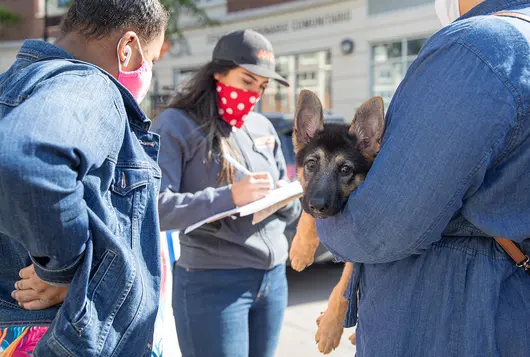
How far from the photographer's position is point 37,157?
1.46 m

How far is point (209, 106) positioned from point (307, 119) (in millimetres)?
1288

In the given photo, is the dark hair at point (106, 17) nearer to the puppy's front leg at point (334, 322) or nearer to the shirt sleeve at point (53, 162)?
the shirt sleeve at point (53, 162)

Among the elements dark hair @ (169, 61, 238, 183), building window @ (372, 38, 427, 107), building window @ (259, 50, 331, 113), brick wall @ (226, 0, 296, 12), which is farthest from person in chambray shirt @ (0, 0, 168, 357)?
brick wall @ (226, 0, 296, 12)

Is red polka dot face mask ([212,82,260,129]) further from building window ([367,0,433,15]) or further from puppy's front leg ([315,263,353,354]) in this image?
building window ([367,0,433,15])

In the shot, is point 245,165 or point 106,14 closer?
point 106,14

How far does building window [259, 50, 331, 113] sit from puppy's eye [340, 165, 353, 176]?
61.1ft

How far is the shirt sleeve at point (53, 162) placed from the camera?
1.46 metres

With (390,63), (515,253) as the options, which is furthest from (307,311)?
(390,63)

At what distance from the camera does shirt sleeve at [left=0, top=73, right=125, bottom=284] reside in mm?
1455

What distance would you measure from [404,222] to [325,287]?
22.6 feet

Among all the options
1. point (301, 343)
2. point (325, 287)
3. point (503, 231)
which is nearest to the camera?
point (503, 231)

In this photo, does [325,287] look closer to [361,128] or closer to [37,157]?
[361,128]

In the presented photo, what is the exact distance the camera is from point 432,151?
1.66 metres

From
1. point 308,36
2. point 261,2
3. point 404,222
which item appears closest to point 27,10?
point 261,2
